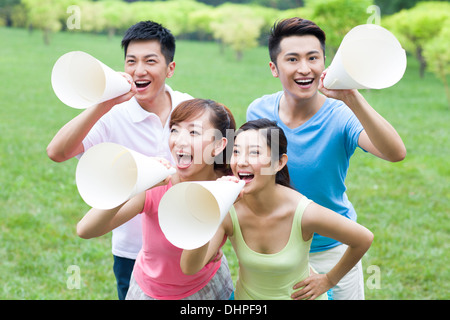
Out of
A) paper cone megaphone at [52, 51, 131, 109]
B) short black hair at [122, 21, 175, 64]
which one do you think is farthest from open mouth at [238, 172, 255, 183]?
short black hair at [122, 21, 175, 64]

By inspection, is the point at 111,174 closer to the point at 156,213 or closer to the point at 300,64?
the point at 156,213

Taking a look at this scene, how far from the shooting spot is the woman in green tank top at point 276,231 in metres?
2.23

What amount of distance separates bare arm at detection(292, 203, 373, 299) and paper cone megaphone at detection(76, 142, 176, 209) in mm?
781

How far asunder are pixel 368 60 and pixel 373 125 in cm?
31

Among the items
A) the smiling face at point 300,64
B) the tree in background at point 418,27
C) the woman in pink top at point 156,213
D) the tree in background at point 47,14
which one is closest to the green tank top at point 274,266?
the woman in pink top at point 156,213

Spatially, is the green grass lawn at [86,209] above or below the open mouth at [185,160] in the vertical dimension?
below

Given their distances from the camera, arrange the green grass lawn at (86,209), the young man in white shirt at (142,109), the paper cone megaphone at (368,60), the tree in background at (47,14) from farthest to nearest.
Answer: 1. the tree in background at (47,14)
2. the green grass lawn at (86,209)
3. the young man in white shirt at (142,109)
4. the paper cone megaphone at (368,60)

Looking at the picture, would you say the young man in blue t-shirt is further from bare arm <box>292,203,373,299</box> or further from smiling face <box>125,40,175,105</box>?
smiling face <box>125,40,175,105</box>

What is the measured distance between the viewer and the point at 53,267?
501cm

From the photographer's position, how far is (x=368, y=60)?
190cm

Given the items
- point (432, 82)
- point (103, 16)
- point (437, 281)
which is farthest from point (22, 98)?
point (103, 16)

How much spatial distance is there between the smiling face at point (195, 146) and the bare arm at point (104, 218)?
0.27 m

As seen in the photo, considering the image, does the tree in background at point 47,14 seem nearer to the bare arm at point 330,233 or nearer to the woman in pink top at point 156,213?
the woman in pink top at point 156,213

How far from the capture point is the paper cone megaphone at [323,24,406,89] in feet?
5.97
